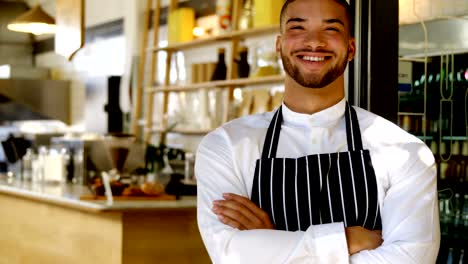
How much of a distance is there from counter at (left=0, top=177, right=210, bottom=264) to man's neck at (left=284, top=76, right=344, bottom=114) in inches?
79.9

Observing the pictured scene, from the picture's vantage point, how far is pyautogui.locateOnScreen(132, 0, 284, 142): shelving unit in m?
5.84

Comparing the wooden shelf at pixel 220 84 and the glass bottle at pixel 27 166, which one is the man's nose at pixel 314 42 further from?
the glass bottle at pixel 27 166

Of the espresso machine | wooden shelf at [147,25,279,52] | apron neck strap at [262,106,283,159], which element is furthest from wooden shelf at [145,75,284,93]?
apron neck strap at [262,106,283,159]

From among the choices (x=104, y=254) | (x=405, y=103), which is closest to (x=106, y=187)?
(x=104, y=254)

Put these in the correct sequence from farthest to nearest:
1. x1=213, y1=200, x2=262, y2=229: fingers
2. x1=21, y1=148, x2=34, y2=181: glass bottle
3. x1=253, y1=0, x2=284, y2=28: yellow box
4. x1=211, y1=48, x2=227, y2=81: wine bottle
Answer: x1=211, y1=48, x2=227, y2=81: wine bottle, x1=21, y1=148, x2=34, y2=181: glass bottle, x1=253, y1=0, x2=284, y2=28: yellow box, x1=213, y1=200, x2=262, y2=229: fingers

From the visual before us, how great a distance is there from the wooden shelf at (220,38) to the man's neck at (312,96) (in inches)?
136

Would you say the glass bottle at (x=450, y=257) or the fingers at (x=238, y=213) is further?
the glass bottle at (x=450, y=257)

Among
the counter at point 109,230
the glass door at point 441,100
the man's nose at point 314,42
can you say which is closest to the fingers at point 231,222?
the man's nose at point 314,42

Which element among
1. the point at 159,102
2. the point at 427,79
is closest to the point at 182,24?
the point at 159,102

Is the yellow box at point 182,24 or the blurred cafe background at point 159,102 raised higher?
the yellow box at point 182,24

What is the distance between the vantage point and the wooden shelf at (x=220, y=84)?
18.1 ft

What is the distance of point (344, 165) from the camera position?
197cm

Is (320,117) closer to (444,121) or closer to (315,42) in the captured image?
(315,42)

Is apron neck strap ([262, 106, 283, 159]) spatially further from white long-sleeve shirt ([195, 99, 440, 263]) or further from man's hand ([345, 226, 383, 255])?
man's hand ([345, 226, 383, 255])
